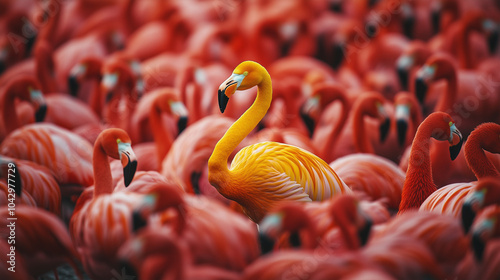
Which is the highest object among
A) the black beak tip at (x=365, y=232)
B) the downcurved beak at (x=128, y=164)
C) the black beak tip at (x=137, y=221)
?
the downcurved beak at (x=128, y=164)

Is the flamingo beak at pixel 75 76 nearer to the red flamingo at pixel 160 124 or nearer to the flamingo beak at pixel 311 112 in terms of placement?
the red flamingo at pixel 160 124

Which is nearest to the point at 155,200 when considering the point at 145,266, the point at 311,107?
the point at 145,266

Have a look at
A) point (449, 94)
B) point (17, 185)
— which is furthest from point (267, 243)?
point (449, 94)

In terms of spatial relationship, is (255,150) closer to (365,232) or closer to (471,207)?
(365,232)

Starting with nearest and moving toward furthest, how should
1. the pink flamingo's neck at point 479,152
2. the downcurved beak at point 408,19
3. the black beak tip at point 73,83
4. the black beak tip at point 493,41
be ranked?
the pink flamingo's neck at point 479,152 < the black beak tip at point 73,83 < the black beak tip at point 493,41 < the downcurved beak at point 408,19

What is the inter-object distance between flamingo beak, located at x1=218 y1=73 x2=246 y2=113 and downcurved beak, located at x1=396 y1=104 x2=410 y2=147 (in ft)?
6.20

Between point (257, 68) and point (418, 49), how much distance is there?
11.1 ft

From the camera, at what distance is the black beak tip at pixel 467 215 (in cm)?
302

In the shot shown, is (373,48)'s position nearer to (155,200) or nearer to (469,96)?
(469,96)

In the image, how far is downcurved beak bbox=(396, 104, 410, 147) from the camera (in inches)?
189

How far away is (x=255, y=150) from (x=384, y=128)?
1796mm

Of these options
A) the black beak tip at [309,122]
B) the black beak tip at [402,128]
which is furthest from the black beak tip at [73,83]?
the black beak tip at [402,128]

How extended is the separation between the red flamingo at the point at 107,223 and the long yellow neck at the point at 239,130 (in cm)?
47

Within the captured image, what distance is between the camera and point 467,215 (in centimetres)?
304
